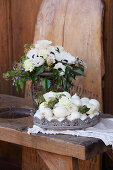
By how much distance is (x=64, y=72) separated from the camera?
2.00 metres

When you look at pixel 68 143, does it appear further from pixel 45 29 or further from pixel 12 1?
pixel 12 1

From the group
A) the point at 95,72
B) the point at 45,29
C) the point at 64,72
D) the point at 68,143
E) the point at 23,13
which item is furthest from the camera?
the point at 23,13

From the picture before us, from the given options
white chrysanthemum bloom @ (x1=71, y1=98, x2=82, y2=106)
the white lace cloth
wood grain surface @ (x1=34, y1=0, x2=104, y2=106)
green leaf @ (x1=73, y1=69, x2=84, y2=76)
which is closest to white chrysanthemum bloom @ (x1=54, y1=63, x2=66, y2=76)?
green leaf @ (x1=73, y1=69, x2=84, y2=76)

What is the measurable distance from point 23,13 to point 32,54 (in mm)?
1353

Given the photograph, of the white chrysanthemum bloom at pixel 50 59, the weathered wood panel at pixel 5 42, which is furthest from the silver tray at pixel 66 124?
the weathered wood panel at pixel 5 42

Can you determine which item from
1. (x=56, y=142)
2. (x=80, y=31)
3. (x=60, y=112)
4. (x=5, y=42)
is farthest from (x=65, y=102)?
(x=5, y=42)

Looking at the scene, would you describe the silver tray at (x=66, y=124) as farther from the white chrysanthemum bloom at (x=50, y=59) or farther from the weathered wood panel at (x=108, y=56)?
the weathered wood panel at (x=108, y=56)

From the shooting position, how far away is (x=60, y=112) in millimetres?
1701

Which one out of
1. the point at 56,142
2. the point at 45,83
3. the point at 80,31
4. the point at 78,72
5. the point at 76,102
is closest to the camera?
the point at 56,142

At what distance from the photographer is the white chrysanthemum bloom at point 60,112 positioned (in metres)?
1.70

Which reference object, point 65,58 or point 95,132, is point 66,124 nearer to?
point 95,132

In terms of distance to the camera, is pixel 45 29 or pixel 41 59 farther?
pixel 45 29

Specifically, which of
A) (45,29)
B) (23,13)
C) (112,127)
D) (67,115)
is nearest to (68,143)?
(67,115)

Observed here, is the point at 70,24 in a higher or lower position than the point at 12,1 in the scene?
lower
